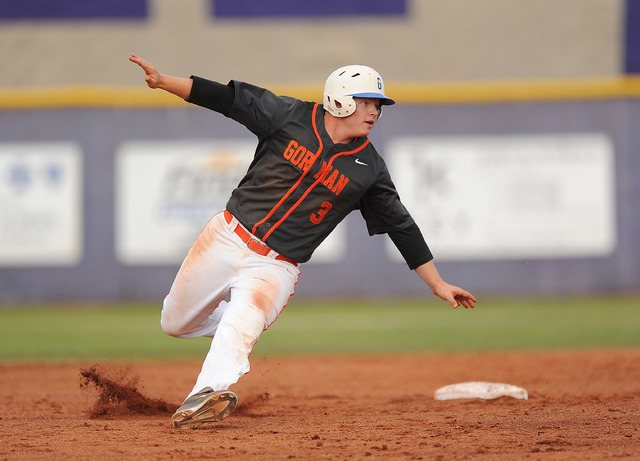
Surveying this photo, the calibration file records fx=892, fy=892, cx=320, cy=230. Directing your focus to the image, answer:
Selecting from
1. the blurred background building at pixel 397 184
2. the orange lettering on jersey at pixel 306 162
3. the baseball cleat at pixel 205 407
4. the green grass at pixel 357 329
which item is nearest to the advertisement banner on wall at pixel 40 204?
the blurred background building at pixel 397 184

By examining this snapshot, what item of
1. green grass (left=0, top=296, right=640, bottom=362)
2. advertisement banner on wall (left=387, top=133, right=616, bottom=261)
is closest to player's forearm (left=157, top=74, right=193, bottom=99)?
green grass (left=0, top=296, right=640, bottom=362)

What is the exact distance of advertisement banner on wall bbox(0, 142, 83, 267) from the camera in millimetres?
11875

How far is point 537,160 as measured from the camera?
39.6ft

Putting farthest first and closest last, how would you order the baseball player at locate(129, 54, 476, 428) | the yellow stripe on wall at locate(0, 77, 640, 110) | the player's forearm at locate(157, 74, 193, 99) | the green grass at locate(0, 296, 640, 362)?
the yellow stripe on wall at locate(0, 77, 640, 110), the green grass at locate(0, 296, 640, 362), the baseball player at locate(129, 54, 476, 428), the player's forearm at locate(157, 74, 193, 99)

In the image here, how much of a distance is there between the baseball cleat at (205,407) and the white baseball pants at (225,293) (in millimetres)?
48

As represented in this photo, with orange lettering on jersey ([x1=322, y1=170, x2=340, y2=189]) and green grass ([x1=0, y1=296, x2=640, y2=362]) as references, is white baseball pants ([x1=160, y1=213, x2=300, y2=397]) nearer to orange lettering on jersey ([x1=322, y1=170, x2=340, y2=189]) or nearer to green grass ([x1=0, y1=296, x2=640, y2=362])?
orange lettering on jersey ([x1=322, y1=170, x2=340, y2=189])

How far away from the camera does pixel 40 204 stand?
11.9 metres

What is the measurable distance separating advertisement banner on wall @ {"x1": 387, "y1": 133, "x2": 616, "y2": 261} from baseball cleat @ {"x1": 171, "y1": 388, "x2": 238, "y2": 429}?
26.5ft

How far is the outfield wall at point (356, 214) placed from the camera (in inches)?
470

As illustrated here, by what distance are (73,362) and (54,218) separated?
488cm

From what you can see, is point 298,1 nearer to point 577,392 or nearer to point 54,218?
point 54,218

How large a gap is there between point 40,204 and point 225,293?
806 cm

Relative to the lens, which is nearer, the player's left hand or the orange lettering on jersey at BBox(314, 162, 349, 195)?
the orange lettering on jersey at BBox(314, 162, 349, 195)

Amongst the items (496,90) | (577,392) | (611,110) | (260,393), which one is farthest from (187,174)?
(577,392)
